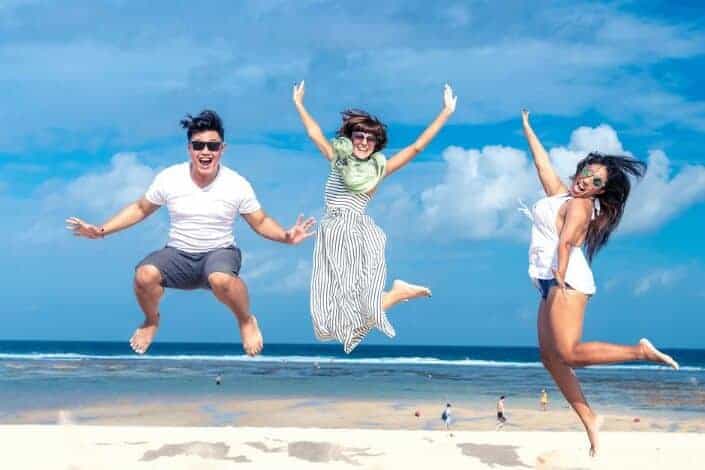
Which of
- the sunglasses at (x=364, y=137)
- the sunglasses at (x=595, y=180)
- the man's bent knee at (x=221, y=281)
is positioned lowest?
the man's bent knee at (x=221, y=281)

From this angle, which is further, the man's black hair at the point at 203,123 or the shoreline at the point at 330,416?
the shoreline at the point at 330,416

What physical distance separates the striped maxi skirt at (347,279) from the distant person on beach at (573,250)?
1.22 meters

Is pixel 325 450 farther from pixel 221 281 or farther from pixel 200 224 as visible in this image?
pixel 200 224

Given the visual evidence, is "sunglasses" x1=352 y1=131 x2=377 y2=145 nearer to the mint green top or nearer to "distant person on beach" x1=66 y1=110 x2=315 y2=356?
the mint green top

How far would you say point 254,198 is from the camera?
25.4ft

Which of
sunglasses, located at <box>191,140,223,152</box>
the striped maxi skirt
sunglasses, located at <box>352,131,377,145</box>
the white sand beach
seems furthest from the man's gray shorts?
the white sand beach

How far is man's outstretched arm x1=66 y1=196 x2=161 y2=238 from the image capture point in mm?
7465

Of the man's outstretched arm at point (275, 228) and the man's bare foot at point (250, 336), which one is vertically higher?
the man's outstretched arm at point (275, 228)

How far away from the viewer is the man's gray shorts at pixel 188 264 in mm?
7535

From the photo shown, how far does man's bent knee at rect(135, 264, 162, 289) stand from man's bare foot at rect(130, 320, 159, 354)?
2.10 feet

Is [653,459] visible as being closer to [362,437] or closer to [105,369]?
[362,437]

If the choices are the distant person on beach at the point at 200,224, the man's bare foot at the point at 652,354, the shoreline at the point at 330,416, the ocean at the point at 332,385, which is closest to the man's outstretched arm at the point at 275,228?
the distant person on beach at the point at 200,224

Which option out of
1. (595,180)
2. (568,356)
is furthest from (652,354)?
(595,180)

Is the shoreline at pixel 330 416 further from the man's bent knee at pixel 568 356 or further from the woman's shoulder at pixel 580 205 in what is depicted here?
the woman's shoulder at pixel 580 205
